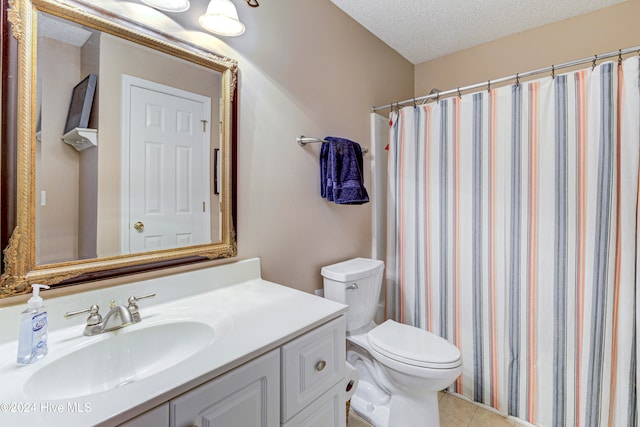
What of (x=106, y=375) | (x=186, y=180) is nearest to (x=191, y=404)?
(x=106, y=375)

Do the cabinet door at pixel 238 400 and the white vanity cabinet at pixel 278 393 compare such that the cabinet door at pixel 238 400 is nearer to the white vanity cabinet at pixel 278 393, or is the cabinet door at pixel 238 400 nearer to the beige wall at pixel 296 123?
the white vanity cabinet at pixel 278 393

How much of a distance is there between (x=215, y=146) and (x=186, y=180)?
0.19 m

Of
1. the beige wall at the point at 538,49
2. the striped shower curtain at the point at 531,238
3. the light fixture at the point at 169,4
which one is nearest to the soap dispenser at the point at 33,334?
the light fixture at the point at 169,4

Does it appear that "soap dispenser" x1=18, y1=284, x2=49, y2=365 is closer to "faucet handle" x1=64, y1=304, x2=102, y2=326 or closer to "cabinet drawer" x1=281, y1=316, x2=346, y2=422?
"faucet handle" x1=64, y1=304, x2=102, y2=326

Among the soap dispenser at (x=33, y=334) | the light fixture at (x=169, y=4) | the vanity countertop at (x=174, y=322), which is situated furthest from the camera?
the light fixture at (x=169, y=4)

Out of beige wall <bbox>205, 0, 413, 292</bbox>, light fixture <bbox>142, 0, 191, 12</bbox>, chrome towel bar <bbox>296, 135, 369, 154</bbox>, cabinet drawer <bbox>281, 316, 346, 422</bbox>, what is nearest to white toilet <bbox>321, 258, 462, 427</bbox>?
beige wall <bbox>205, 0, 413, 292</bbox>

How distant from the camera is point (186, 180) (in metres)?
1.20

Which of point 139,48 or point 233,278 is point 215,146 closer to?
point 139,48

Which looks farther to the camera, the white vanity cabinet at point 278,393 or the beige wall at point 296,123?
the beige wall at point 296,123

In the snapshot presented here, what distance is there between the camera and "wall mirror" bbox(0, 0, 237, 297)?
852 mm

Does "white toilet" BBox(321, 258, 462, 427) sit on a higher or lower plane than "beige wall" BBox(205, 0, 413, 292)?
lower

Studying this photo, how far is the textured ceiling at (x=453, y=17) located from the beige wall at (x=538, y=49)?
5cm

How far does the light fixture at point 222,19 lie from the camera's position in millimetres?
1134

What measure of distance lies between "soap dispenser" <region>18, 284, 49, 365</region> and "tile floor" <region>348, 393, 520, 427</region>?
1.46m
